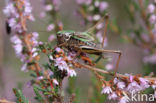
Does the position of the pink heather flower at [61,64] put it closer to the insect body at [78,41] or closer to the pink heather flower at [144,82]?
the insect body at [78,41]

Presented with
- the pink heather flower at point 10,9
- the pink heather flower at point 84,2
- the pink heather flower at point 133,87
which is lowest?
the pink heather flower at point 133,87

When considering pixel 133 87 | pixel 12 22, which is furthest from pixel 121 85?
pixel 12 22

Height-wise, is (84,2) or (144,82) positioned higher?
(84,2)

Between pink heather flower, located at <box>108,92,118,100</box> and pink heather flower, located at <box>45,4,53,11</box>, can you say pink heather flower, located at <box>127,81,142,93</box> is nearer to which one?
pink heather flower, located at <box>108,92,118,100</box>

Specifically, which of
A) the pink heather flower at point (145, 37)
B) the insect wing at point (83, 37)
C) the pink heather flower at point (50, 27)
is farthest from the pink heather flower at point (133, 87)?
the pink heather flower at point (145, 37)

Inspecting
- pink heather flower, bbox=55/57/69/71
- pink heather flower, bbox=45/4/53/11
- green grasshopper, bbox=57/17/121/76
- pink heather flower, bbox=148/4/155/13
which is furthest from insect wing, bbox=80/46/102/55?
pink heather flower, bbox=148/4/155/13

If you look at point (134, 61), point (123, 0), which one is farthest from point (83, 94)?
point (123, 0)

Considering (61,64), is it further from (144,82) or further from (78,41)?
(144,82)
